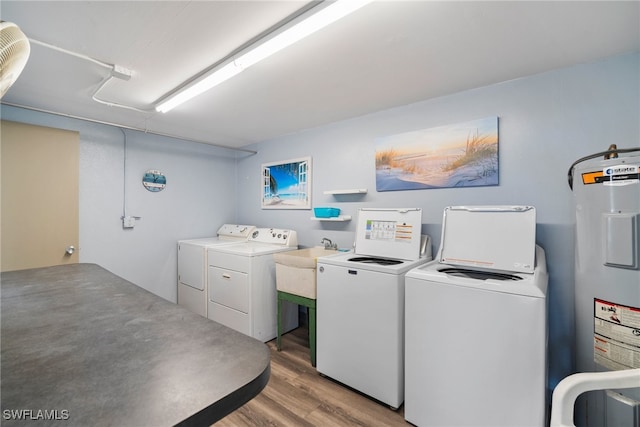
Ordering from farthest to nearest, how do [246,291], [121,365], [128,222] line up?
[128,222], [246,291], [121,365]

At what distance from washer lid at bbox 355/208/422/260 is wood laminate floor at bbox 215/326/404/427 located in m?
1.12

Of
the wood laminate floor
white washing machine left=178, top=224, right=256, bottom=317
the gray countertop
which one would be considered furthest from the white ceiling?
the wood laminate floor

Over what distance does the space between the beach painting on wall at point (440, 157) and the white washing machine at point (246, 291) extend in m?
1.47

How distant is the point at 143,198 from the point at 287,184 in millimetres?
1799

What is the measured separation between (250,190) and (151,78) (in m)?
2.20

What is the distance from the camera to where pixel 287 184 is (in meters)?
3.56

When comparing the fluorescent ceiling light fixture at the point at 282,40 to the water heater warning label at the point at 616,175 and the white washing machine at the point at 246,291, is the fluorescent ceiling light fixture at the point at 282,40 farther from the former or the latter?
the white washing machine at the point at 246,291

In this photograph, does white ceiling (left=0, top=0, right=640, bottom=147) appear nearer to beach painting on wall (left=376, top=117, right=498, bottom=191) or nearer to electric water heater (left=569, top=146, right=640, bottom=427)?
beach painting on wall (left=376, top=117, right=498, bottom=191)

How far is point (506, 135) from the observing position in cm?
207

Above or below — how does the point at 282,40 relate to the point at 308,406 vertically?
above

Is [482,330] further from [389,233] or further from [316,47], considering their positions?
[316,47]

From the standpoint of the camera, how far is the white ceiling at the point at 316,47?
1.33 m

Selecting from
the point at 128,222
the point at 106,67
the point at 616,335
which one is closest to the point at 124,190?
the point at 128,222

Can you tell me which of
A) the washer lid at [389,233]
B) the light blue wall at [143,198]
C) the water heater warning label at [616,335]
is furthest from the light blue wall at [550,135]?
the light blue wall at [143,198]
